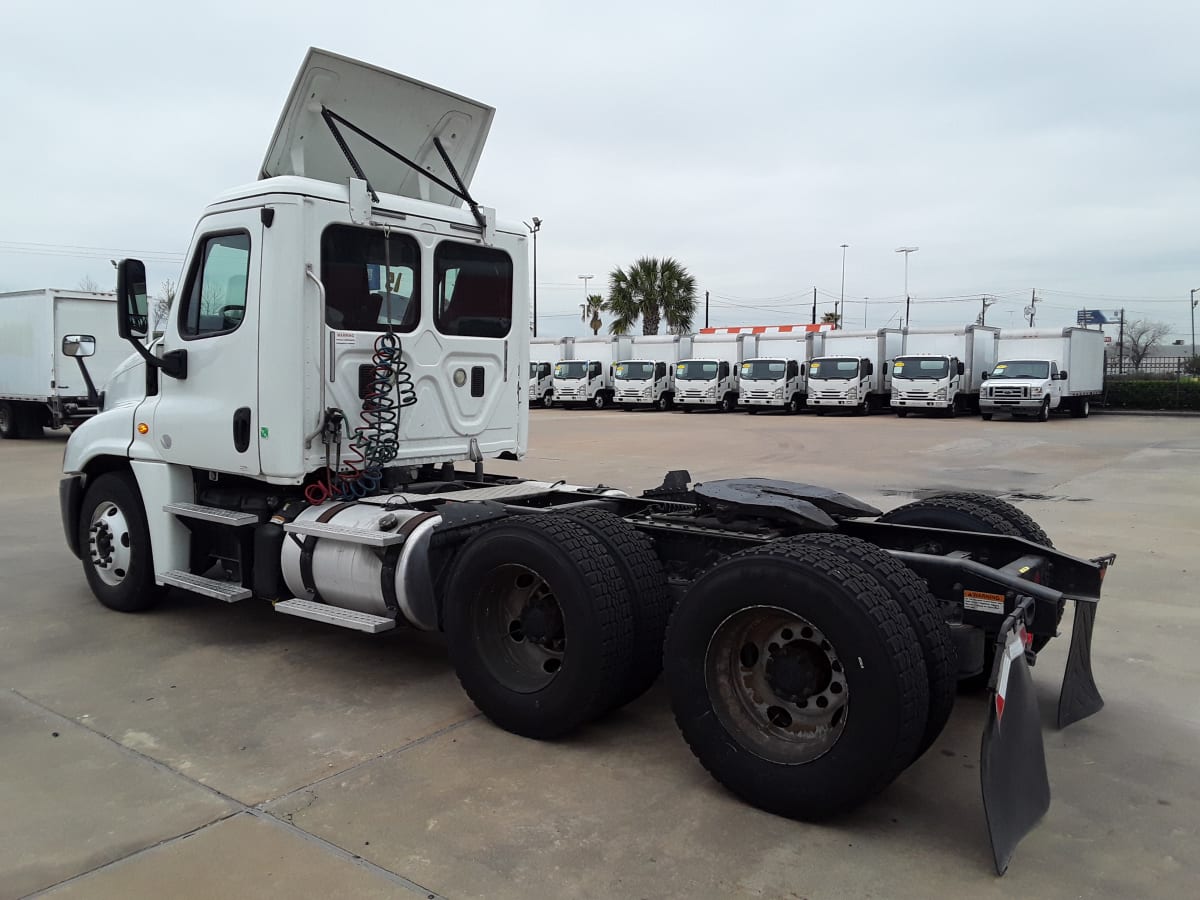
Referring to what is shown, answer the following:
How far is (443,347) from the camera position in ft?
19.5

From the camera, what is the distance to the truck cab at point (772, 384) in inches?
1398

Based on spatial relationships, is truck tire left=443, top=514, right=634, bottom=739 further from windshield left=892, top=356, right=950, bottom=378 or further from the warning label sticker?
windshield left=892, top=356, right=950, bottom=378

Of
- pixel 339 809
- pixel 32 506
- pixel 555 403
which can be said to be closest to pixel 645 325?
pixel 555 403

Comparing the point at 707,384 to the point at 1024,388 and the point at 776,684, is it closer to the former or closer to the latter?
the point at 1024,388

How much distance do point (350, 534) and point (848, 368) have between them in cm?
3178

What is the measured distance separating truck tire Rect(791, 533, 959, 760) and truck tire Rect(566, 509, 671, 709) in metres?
0.93

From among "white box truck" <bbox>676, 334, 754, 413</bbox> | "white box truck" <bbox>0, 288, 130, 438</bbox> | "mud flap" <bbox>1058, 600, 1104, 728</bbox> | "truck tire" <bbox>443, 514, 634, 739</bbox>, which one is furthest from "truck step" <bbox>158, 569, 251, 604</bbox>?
"white box truck" <bbox>676, 334, 754, 413</bbox>

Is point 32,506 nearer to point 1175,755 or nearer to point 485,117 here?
point 485,117

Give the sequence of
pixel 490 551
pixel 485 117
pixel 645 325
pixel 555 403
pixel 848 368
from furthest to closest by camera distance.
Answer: pixel 645 325 → pixel 555 403 → pixel 848 368 → pixel 485 117 → pixel 490 551

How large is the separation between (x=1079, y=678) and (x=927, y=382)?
98.2 ft

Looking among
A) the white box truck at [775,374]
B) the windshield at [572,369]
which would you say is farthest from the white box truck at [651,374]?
the white box truck at [775,374]

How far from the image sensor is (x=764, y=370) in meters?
36.1

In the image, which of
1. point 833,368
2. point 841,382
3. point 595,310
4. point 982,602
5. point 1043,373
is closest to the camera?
point 982,602

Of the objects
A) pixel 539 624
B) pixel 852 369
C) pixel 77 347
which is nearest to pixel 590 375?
pixel 852 369
